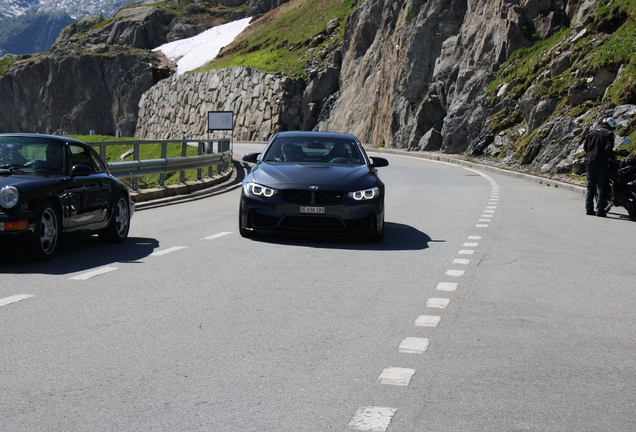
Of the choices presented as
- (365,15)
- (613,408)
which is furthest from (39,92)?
(613,408)

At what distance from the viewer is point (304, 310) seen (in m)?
7.73

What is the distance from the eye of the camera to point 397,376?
565 cm

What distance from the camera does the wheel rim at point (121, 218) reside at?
39.6 ft

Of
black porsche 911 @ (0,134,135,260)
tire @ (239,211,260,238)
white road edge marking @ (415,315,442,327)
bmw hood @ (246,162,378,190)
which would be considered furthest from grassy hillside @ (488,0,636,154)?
white road edge marking @ (415,315,442,327)

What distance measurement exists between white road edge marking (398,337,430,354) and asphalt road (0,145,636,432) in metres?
0.02

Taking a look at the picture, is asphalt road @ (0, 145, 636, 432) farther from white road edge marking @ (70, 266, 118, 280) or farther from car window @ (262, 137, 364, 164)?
car window @ (262, 137, 364, 164)

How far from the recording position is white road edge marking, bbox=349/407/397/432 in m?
4.63

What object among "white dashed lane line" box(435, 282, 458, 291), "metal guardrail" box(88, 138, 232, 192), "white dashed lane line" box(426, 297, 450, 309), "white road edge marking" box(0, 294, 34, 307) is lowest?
"metal guardrail" box(88, 138, 232, 192)

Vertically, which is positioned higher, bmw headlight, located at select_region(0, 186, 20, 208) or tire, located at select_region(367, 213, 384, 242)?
bmw headlight, located at select_region(0, 186, 20, 208)

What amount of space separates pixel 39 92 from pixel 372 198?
101836 mm

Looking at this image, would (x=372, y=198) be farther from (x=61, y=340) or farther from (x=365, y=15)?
(x=365, y=15)

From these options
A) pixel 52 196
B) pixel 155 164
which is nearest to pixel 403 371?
pixel 52 196

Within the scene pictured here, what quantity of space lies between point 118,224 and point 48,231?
1954 mm

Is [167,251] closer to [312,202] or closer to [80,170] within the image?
[80,170]
